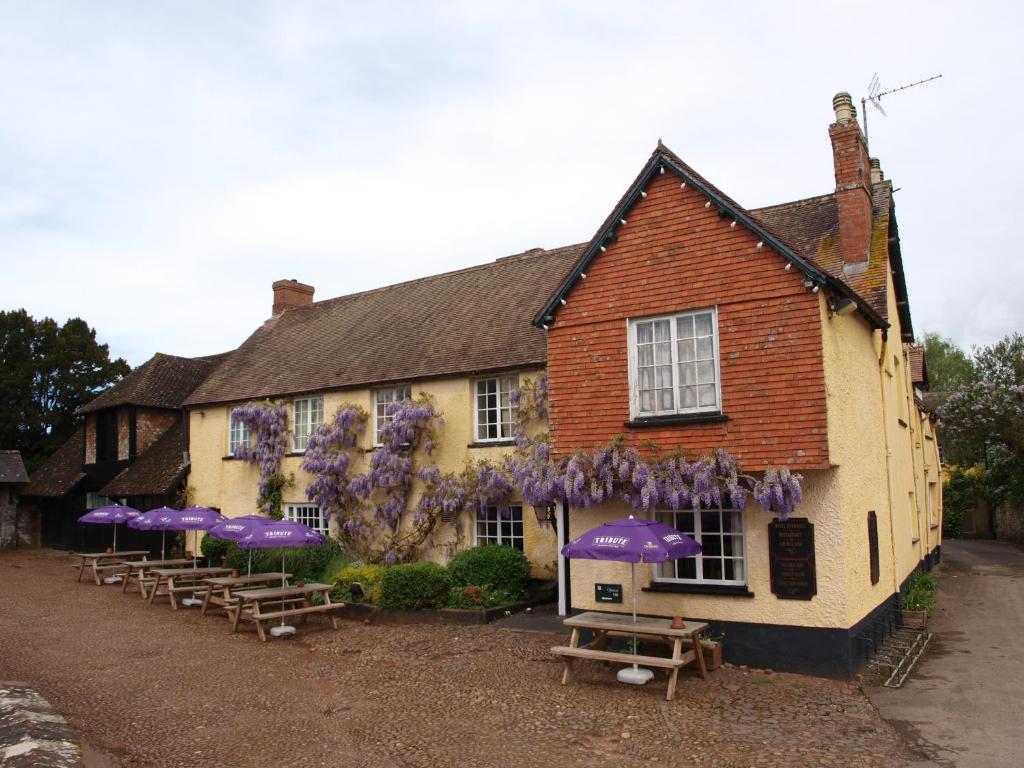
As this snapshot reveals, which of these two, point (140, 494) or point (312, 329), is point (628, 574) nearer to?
point (312, 329)

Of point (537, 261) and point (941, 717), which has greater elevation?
point (537, 261)

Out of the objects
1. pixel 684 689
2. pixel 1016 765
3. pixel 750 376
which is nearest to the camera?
pixel 1016 765

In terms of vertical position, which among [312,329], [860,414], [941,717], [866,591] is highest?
[312,329]

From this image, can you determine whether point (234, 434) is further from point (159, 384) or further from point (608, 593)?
point (608, 593)

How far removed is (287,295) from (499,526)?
15.3 m

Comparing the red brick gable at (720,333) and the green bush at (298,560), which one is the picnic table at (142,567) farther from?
the red brick gable at (720,333)

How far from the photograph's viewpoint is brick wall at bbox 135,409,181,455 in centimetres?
2580

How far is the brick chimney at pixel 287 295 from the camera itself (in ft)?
91.4

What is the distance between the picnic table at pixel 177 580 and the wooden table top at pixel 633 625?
995cm

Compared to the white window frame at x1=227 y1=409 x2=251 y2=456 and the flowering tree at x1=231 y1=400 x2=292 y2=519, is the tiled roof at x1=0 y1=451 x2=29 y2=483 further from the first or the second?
the flowering tree at x1=231 y1=400 x2=292 y2=519

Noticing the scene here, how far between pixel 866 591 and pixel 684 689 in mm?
3244

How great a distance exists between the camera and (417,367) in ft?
60.4

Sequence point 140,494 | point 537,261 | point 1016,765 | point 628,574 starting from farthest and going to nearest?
point 140,494 → point 537,261 → point 628,574 → point 1016,765

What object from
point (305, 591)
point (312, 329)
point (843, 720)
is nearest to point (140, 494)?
point (312, 329)
